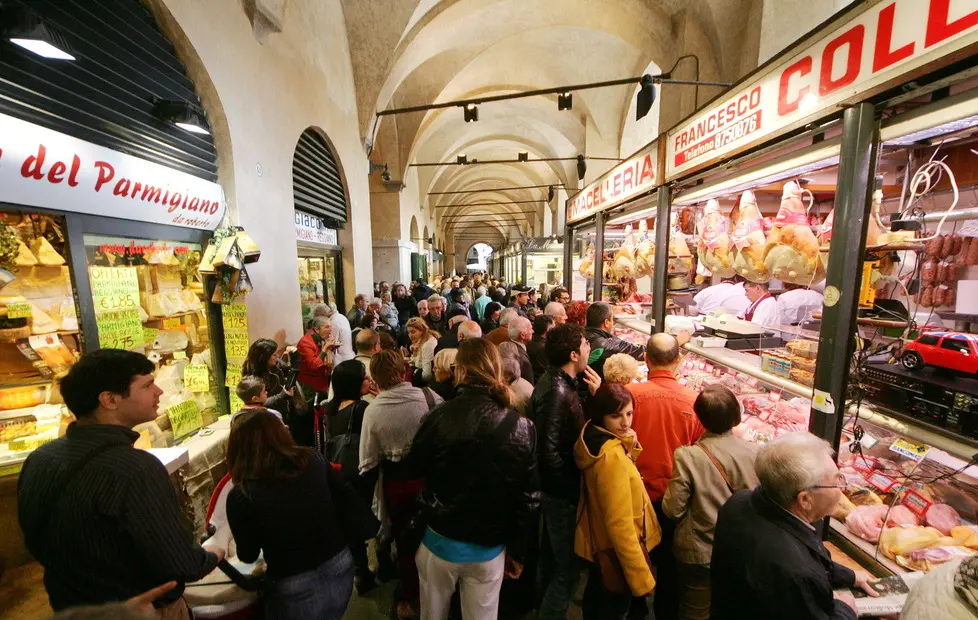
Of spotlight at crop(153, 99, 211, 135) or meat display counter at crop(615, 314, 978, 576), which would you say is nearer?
meat display counter at crop(615, 314, 978, 576)

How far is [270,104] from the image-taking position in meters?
4.52

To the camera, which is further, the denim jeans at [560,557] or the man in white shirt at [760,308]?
the man in white shirt at [760,308]

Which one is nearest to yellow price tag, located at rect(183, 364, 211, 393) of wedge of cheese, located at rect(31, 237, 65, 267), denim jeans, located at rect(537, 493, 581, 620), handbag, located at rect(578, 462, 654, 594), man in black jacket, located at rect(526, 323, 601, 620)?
wedge of cheese, located at rect(31, 237, 65, 267)

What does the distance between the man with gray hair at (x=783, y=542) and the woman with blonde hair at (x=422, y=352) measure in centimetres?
303

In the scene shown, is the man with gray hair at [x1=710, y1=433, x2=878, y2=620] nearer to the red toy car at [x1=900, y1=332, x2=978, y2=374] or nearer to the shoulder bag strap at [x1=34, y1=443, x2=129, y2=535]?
the red toy car at [x1=900, y1=332, x2=978, y2=374]

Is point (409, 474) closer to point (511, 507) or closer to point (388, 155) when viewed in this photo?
point (511, 507)

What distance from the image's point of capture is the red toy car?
6.09ft

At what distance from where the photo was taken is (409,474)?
6.43ft

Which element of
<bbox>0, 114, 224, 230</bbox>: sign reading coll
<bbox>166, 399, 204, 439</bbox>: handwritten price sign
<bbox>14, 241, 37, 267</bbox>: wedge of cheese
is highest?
<bbox>0, 114, 224, 230</bbox>: sign reading coll

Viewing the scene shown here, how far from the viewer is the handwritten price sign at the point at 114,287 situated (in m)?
2.76

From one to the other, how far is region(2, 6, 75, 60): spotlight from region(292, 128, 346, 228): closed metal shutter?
3.30 metres

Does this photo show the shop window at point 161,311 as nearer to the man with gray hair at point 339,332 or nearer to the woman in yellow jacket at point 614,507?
the man with gray hair at point 339,332

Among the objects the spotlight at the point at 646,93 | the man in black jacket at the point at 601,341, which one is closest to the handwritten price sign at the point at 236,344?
the man in black jacket at the point at 601,341

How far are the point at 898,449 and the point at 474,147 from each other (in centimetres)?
2054
